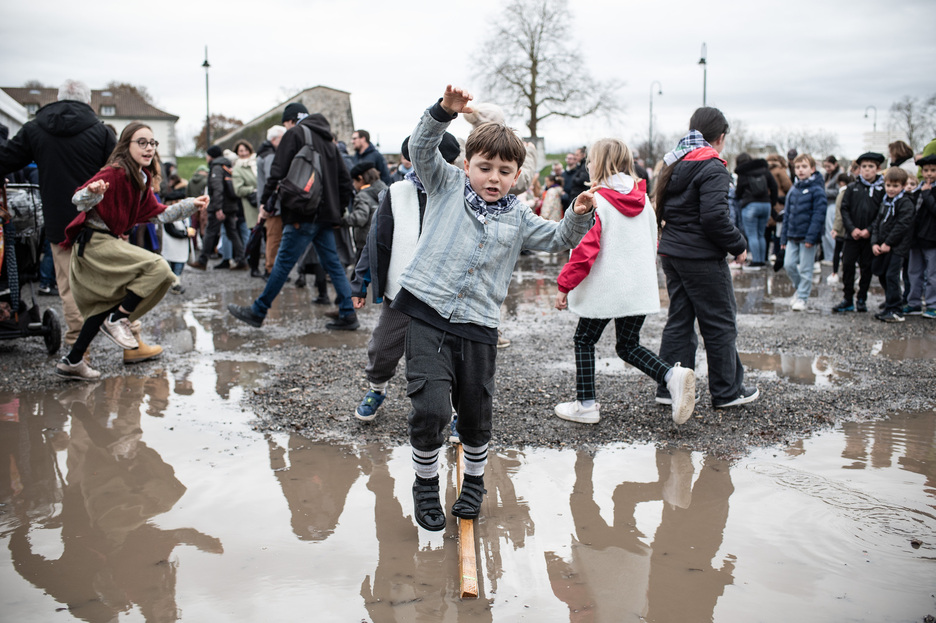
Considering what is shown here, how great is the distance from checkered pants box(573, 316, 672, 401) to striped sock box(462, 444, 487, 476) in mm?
1386

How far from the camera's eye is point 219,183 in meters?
12.6

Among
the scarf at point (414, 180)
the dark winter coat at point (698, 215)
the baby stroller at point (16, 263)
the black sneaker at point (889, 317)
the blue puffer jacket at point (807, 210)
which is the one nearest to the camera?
the scarf at point (414, 180)

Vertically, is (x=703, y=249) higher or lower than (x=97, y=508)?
higher

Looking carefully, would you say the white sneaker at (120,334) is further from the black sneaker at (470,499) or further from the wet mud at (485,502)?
the black sneaker at (470,499)

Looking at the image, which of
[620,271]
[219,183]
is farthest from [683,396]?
[219,183]

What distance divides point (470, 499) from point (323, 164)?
192 inches

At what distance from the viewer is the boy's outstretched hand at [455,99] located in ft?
9.80

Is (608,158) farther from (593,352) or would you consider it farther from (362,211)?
(362,211)

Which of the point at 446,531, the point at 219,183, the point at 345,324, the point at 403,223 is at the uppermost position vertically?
the point at 219,183

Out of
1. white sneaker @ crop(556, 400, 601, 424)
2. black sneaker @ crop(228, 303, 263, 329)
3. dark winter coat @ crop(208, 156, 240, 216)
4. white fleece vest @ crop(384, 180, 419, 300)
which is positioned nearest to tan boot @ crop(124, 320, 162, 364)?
black sneaker @ crop(228, 303, 263, 329)

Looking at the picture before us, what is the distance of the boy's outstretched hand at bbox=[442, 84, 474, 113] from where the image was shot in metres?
2.99

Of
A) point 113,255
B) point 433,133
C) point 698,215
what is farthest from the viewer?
point 113,255

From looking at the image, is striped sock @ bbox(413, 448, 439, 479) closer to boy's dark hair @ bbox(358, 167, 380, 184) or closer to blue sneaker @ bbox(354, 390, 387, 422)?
blue sneaker @ bbox(354, 390, 387, 422)

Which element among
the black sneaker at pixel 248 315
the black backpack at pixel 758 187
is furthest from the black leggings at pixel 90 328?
the black backpack at pixel 758 187
